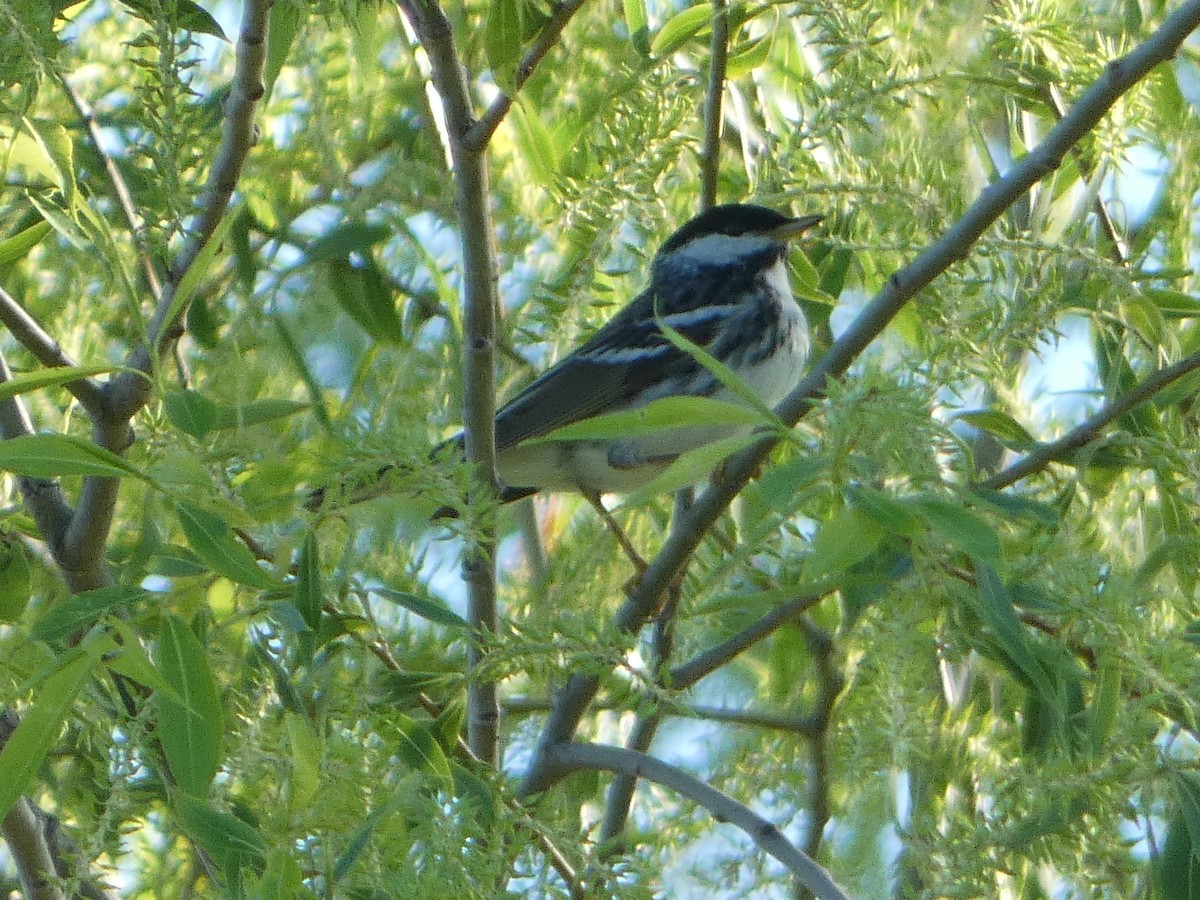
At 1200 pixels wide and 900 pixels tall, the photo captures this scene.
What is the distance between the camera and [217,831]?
41.3 inches

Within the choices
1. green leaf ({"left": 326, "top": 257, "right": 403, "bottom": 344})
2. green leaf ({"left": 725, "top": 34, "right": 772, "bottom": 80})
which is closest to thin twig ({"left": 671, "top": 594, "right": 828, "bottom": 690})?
green leaf ({"left": 326, "top": 257, "right": 403, "bottom": 344})

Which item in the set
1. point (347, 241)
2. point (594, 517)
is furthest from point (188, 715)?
point (594, 517)

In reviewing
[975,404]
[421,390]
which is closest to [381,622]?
[421,390]

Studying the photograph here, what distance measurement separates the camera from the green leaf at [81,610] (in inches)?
40.3

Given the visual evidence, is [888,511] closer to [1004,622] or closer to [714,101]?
[1004,622]

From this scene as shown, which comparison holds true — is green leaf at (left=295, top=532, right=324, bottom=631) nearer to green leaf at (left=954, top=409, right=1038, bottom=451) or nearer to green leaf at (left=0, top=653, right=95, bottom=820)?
green leaf at (left=0, top=653, right=95, bottom=820)

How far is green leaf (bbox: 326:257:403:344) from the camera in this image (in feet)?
6.82

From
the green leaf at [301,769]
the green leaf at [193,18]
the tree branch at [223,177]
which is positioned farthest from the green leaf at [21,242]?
the green leaf at [301,769]

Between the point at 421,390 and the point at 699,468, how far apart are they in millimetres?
1096

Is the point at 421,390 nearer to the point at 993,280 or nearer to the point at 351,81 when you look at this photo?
the point at 351,81

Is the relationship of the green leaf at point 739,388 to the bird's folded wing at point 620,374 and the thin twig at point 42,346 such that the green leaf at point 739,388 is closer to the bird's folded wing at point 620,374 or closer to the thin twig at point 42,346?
the thin twig at point 42,346

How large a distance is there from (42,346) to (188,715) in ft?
2.26

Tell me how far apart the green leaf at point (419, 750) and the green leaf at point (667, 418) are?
49 centimetres

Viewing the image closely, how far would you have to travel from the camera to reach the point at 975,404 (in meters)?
2.47
